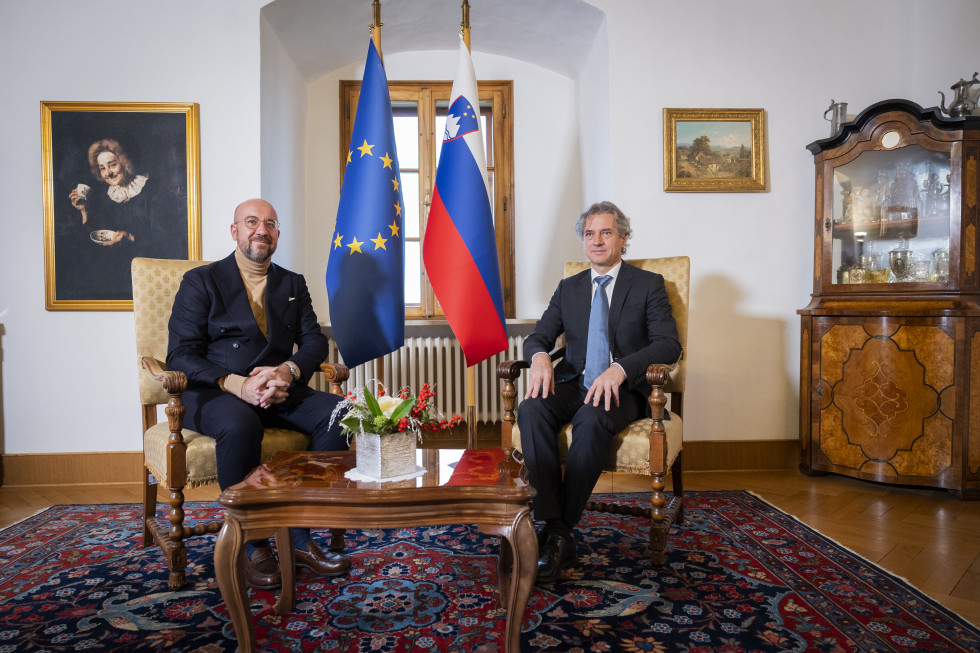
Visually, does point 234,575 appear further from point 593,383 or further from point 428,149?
point 428,149

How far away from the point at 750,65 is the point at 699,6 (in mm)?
442

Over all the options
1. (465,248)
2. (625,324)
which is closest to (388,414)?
(625,324)

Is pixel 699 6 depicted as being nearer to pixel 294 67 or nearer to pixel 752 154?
pixel 752 154

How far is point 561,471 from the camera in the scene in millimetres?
2258

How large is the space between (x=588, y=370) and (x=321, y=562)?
1.21 m

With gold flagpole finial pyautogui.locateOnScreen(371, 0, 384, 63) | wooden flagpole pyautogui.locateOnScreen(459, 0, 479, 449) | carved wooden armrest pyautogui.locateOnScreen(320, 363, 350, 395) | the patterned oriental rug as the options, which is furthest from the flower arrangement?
gold flagpole finial pyautogui.locateOnScreen(371, 0, 384, 63)

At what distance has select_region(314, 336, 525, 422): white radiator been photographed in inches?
156

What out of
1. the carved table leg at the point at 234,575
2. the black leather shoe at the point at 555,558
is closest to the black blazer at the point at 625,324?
the black leather shoe at the point at 555,558

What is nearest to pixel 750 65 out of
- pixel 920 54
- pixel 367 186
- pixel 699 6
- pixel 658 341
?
pixel 699 6

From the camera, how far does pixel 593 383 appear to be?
231 centimetres

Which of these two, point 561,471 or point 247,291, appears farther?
point 247,291

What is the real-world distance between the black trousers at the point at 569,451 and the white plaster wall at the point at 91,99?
207 centimetres

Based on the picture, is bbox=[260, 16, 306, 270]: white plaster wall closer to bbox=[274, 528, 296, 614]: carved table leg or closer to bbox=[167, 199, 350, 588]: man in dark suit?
bbox=[167, 199, 350, 588]: man in dark suit

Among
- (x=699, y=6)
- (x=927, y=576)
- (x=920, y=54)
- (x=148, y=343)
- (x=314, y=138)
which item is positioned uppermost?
(x=699, y=6)
